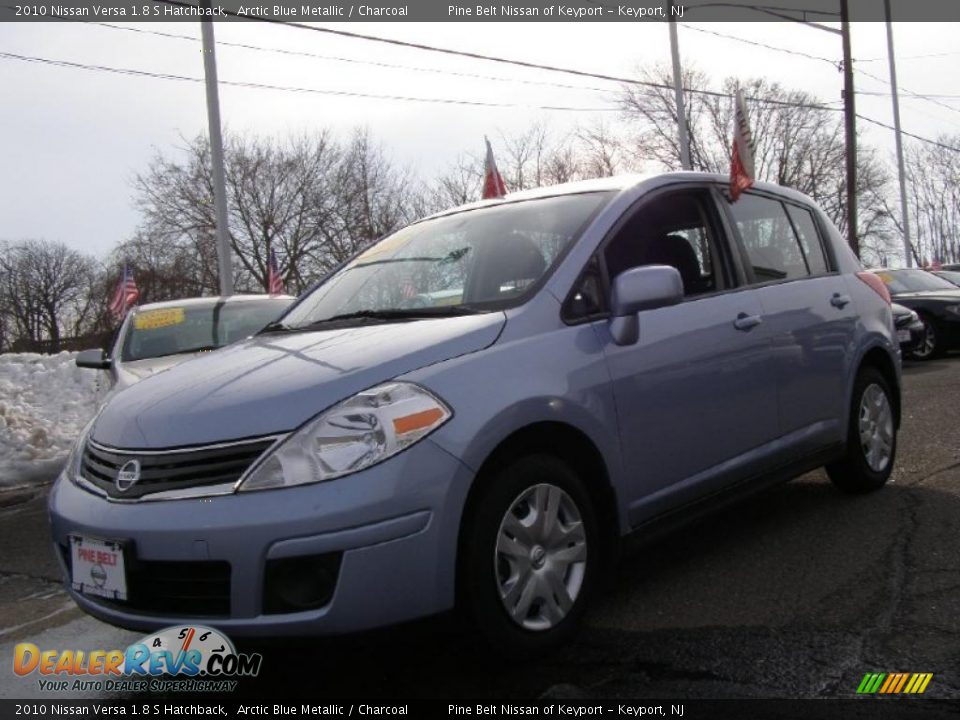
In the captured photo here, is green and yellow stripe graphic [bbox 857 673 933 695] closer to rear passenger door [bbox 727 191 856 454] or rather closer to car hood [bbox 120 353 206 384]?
rear passenger door [bbox 727 191 856 454]

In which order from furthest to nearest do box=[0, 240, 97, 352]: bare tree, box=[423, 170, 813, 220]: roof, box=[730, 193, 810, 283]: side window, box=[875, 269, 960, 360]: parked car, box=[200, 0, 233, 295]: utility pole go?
box=[0, 240, 97, 352]: bare tree
box=[200, 0, 233, 295]: utility pole
box=[875, 269, 960, 360]: parked car
box=[730, 193, 810, 283]: side window
box=[423, 170, 813, 220]: roof

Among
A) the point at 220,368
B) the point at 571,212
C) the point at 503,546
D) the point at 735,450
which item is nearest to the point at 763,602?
the point at 735,450

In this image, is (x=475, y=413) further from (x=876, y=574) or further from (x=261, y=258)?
(x=261, y=258)

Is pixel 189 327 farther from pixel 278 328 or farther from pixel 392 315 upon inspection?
pixel 392 315

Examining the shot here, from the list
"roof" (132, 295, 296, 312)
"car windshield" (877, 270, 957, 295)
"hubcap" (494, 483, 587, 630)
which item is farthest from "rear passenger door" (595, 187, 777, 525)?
"car windshield" (877, 270, 957, 295)

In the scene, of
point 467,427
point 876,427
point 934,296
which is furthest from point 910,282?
point 467,427

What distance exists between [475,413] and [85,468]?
1347mm

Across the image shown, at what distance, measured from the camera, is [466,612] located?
2742mm

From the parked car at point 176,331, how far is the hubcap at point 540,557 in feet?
14.7

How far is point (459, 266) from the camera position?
3.74 meters

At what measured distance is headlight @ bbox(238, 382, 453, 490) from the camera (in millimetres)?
2592

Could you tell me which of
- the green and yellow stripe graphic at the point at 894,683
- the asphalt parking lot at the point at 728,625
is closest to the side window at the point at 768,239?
the asphalt parking lot at the point at 728,625

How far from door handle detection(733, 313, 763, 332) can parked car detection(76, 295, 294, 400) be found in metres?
4.17

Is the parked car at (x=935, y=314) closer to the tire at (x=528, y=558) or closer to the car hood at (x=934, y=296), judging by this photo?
the car hood at (x=934, y=296)
